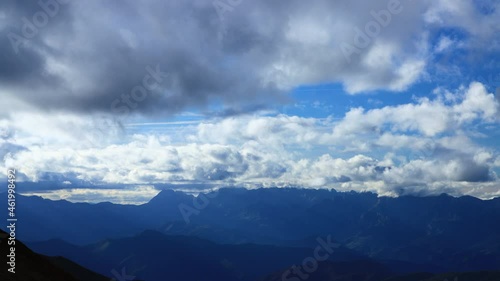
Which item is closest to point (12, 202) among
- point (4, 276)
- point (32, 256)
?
point (4, 276)

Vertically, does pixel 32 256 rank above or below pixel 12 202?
below

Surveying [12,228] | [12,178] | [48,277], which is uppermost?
[12,178]

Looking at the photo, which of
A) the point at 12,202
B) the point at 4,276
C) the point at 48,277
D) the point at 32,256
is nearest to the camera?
the point at 12,202

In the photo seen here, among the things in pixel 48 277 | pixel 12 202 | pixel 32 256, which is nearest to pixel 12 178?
pixel 12 202

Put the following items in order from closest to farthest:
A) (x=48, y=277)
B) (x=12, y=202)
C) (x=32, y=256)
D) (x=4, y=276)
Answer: (x=12, y=202), (x=4, y=276), (x=48, y=277), (x=32, y=256)

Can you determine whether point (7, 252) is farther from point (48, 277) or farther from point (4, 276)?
point (4, 276)

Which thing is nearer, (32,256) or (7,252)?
(7,252)

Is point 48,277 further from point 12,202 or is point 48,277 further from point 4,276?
point 12,202

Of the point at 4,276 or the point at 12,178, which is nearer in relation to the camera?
the point at 12,178

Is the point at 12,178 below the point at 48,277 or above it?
above
